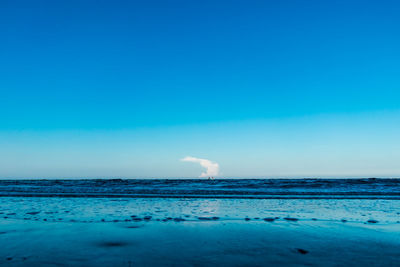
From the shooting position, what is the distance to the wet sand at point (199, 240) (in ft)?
13.2

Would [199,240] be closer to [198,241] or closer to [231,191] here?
[198,241]

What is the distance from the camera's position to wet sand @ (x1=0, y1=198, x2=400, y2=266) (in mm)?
4023

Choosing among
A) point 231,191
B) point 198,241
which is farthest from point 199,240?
point 231,191

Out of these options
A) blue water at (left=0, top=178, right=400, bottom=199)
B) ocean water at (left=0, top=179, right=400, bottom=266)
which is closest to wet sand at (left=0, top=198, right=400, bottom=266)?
ocean water at (left=0, top=179, right=400, bottom=266)

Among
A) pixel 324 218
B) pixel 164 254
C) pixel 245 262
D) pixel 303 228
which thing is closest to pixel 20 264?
pixel 164 254

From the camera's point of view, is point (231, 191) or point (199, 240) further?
point (231, 191)

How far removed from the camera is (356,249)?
462cm

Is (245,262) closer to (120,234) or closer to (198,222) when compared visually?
(120,234)

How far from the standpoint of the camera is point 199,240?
5332 millimetres

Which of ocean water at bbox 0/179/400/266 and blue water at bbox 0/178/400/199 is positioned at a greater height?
ocean water at bbox 0/179/400/266

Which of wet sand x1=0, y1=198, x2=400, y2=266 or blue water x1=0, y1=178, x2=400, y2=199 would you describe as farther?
blue water x1=0, y1=178, x2=400, y2=199

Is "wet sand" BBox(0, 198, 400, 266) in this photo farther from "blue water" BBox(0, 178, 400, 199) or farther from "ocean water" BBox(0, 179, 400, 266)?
"blue water" BBox(0, 178, 400, 199)

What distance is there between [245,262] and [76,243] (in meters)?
3.19

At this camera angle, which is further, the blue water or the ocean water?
the blue water
